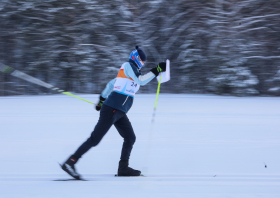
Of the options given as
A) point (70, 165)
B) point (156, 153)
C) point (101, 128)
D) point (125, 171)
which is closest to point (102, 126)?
point (101, 128)

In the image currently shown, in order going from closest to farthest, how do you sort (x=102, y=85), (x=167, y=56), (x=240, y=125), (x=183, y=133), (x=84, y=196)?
(x=84, y=196) → (x=183, y=133) → (x=240, y=125) → (x=102, y=85) → (x=167, y=56)

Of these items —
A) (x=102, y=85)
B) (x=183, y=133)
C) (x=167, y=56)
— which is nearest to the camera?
(x=183, y=133)

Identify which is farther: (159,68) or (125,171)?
(125,171)

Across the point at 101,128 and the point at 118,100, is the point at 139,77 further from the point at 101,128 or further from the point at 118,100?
the point at 101,128

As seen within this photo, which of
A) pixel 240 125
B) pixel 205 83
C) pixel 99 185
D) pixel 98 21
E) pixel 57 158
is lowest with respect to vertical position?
pixel 205 83

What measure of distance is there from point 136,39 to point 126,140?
8708mm

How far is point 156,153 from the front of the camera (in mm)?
4145

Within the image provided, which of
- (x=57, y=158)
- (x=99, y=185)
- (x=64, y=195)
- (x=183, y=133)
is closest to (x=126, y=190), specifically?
(x=99, y=185)

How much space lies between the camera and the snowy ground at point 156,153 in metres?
2.88

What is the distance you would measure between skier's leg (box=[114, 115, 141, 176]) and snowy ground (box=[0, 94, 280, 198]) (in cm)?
15

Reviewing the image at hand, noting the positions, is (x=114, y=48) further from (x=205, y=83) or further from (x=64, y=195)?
(x=64, y=195)

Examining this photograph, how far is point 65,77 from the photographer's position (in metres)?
11.4

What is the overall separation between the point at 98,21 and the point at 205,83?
4908 mm

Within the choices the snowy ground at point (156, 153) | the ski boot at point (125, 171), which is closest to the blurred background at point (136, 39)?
the snowy ground at point (156, 153)
